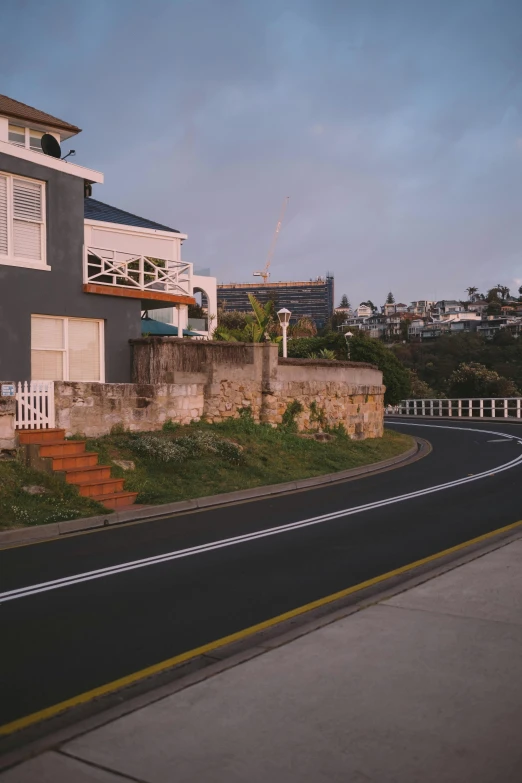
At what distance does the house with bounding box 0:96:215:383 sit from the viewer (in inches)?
717

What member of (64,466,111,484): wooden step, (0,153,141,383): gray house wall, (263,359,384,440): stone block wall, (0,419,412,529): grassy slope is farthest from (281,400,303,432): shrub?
(64,466,111,484): wooden step

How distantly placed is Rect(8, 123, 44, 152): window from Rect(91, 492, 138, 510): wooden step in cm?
1282

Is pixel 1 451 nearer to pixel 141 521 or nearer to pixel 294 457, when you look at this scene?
pixel 141 521

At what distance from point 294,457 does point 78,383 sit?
6.32 m

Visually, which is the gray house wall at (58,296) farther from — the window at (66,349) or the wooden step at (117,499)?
the wooden step at (117,499)

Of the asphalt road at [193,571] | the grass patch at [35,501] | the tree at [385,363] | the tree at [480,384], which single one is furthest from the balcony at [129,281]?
the tree at [480,384]

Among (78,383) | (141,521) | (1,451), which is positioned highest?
(78,383)

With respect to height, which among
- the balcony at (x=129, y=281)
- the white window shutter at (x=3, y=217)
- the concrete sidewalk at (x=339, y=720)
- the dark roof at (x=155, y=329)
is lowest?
the concrete sidewalk at (x=339, y=720)

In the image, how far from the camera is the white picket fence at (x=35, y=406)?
16.3 m

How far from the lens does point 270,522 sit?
12781 millimetres

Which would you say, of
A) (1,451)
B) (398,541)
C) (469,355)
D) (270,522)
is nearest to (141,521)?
(270,522)

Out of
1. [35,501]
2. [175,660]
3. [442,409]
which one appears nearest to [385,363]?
[442,409]

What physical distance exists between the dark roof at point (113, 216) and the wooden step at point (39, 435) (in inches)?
593

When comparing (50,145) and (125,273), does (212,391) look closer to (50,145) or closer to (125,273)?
(125,273)
